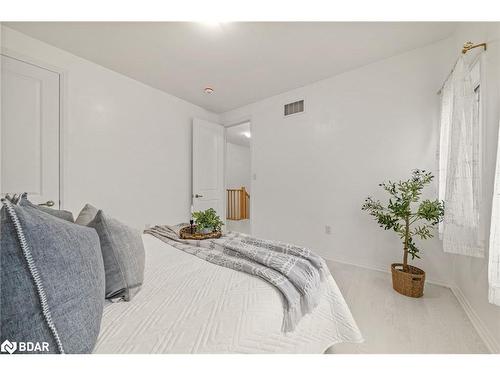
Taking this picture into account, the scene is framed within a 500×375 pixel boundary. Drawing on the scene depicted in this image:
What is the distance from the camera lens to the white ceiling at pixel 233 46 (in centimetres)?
187

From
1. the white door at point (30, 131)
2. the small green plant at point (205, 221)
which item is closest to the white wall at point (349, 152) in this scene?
the small green plant at point (205, 221)

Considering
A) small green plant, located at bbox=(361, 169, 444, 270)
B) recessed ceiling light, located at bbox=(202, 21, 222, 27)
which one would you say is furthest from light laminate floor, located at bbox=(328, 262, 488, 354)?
recessed ceiling light, located at bbox=(202, 21, 222, 27)

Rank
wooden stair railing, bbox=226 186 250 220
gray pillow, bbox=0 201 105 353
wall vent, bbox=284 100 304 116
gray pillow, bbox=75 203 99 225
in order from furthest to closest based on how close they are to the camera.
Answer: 1. wooden stair railing, bbox=226 186 250 220
2. wall vent, bbox=284 100 304 116
3. gray pillow, bbox=75 203 99 225
4. gray pillow, bbox=0 201 105 353

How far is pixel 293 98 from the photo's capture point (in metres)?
3.17

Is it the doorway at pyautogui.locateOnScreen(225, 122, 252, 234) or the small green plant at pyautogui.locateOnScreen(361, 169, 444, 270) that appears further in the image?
the doorway at pyautogui.locateOnScreen(225, 122, 252, 234)

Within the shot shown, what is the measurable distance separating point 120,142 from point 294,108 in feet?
8.24

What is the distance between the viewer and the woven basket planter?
72.9 inches

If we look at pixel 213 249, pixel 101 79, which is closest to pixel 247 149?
pixel 101 79

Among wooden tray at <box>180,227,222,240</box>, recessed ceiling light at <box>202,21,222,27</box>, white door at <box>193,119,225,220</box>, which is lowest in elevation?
wooden tray at <box>180,227,222,240</box>

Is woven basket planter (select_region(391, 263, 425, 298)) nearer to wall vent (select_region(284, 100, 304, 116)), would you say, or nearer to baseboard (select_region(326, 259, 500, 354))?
baseboard (select_region(326, 259, 500, 354))

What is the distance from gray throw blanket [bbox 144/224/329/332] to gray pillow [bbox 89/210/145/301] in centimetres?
45

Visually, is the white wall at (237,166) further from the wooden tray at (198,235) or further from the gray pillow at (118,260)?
the gray pillow at (118,260)

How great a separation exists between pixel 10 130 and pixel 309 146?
328cm
